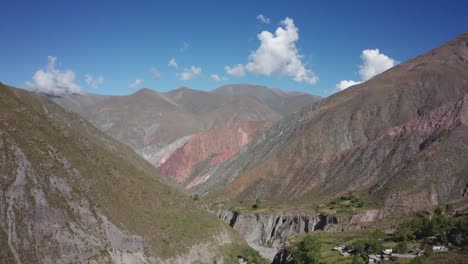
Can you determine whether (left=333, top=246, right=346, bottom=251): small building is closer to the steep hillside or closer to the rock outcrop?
the steep hillside

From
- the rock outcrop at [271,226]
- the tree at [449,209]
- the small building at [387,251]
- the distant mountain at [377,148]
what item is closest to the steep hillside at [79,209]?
the rock outcrop at [271,226]

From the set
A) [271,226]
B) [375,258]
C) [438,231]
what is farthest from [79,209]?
[271,226]

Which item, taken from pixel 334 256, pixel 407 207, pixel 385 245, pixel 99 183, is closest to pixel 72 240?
pixel 99 183

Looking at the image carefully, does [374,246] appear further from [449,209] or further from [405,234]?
[449,209]

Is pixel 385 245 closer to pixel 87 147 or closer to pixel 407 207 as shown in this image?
pixel 407 207

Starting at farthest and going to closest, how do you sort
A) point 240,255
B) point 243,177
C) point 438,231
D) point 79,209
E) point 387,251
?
1. point 243,177
2. point 240,255
3. point 79,209
4. point 438,231
5. point 387,251

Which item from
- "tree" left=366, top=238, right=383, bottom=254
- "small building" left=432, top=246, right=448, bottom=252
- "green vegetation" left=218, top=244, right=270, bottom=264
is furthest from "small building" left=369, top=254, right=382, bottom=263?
"green vegetation" left=218, top=244, right=270, bottom=264
